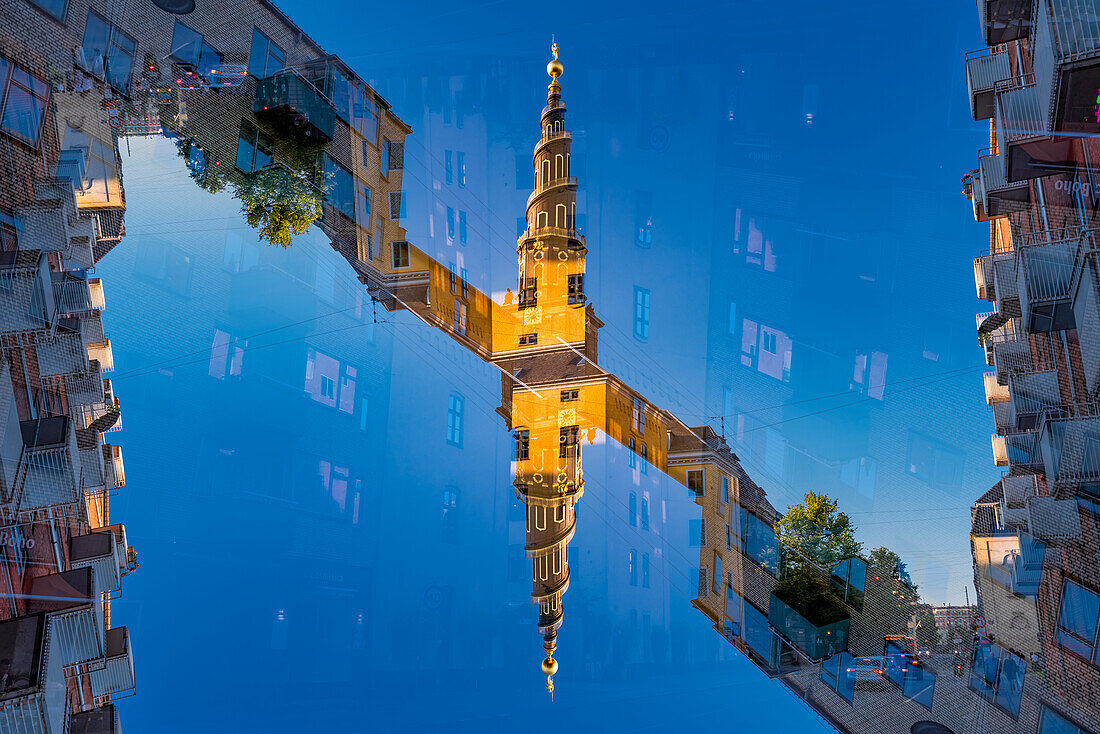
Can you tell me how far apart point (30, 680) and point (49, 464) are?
7.59 feet

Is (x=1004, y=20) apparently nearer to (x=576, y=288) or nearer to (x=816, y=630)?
(x=576, y=288)

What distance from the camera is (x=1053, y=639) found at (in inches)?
368

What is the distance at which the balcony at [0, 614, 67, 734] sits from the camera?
6.45 meters

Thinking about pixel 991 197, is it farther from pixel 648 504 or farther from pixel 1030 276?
pixel 648 504

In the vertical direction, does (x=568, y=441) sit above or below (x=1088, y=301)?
below

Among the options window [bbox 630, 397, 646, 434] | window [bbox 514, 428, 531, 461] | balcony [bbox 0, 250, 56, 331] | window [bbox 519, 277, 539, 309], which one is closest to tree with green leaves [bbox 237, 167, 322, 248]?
window [bbox 519, 277, 539, 309]

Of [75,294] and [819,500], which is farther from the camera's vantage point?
[819,500]

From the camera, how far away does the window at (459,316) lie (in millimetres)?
14414

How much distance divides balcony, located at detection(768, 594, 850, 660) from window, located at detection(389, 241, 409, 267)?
10.9 m

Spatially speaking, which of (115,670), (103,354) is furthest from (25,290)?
(115,670)

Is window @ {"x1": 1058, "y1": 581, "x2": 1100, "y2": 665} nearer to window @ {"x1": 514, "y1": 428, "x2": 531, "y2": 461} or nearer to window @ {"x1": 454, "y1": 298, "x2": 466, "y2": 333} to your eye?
window @ {"x1": 514, "y1": 428, "x2": 531, "y2": 461}

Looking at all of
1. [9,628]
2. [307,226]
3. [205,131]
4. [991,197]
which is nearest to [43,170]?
[205,131]

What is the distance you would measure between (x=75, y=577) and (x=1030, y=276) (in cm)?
1284

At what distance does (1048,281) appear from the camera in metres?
8.27
